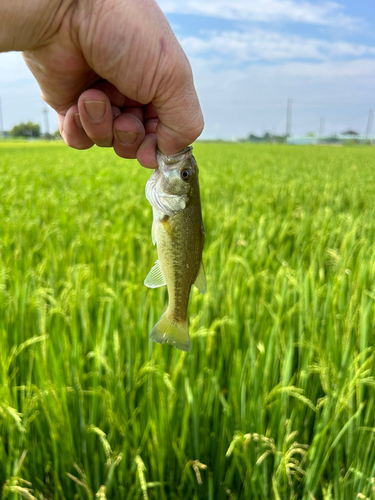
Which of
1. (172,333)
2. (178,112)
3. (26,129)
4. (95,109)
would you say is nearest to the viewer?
(172,333)

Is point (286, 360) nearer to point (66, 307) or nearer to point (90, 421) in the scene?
point (90, 421)

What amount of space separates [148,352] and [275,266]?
1425 mm

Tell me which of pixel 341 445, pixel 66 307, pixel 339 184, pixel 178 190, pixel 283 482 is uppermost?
pixel 339 184

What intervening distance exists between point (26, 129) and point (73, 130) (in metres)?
107

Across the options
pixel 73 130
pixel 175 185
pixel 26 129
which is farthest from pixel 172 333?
pixel 26 129

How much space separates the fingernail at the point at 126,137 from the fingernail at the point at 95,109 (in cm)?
9

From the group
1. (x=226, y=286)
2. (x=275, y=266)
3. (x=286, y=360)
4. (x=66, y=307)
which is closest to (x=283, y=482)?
(x=286, y=360)

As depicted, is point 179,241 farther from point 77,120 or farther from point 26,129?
point 26,129

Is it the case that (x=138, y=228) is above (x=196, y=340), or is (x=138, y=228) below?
above

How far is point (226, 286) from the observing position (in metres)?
2.54

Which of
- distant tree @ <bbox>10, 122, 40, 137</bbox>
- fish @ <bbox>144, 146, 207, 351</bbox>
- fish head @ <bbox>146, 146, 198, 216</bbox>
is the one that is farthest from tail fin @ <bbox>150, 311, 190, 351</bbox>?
distant tree @ <bbox>10, 122, 40, 137</bbox>

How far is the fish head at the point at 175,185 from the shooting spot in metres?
0.94

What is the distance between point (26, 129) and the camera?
96.4m

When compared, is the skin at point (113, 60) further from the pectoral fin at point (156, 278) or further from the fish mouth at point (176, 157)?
the pectoral fin at point (156, 278)
